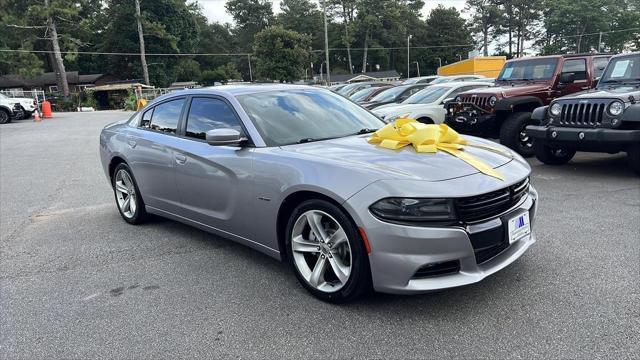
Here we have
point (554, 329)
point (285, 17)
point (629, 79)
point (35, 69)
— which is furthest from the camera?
point (285, 17)

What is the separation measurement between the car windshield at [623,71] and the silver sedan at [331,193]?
16.9ft

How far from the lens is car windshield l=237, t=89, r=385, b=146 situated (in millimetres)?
3824

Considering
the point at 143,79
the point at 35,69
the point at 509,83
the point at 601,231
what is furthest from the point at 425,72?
the point at 601,231

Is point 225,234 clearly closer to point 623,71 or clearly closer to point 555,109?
point 555,109

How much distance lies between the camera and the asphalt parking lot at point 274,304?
2721mm

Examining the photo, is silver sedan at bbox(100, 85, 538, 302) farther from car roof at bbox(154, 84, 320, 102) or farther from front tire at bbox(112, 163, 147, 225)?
front tire at bbox(112, 163, 147, 225)

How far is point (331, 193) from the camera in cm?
300

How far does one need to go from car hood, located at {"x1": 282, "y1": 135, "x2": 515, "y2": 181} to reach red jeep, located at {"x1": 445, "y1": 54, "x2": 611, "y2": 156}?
→ 527 centimetres

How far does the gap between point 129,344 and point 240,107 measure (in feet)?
6.58

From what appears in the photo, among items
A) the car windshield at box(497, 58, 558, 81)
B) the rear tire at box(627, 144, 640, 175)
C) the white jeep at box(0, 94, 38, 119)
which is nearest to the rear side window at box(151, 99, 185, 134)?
the rear tire at box(627, 144, 640, 175)

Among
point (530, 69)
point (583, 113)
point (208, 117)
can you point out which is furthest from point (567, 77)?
point (208, 117)

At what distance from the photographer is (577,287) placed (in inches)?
129

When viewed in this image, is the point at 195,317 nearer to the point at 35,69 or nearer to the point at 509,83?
the point at 509,83

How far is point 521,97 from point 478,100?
0.76 meters
